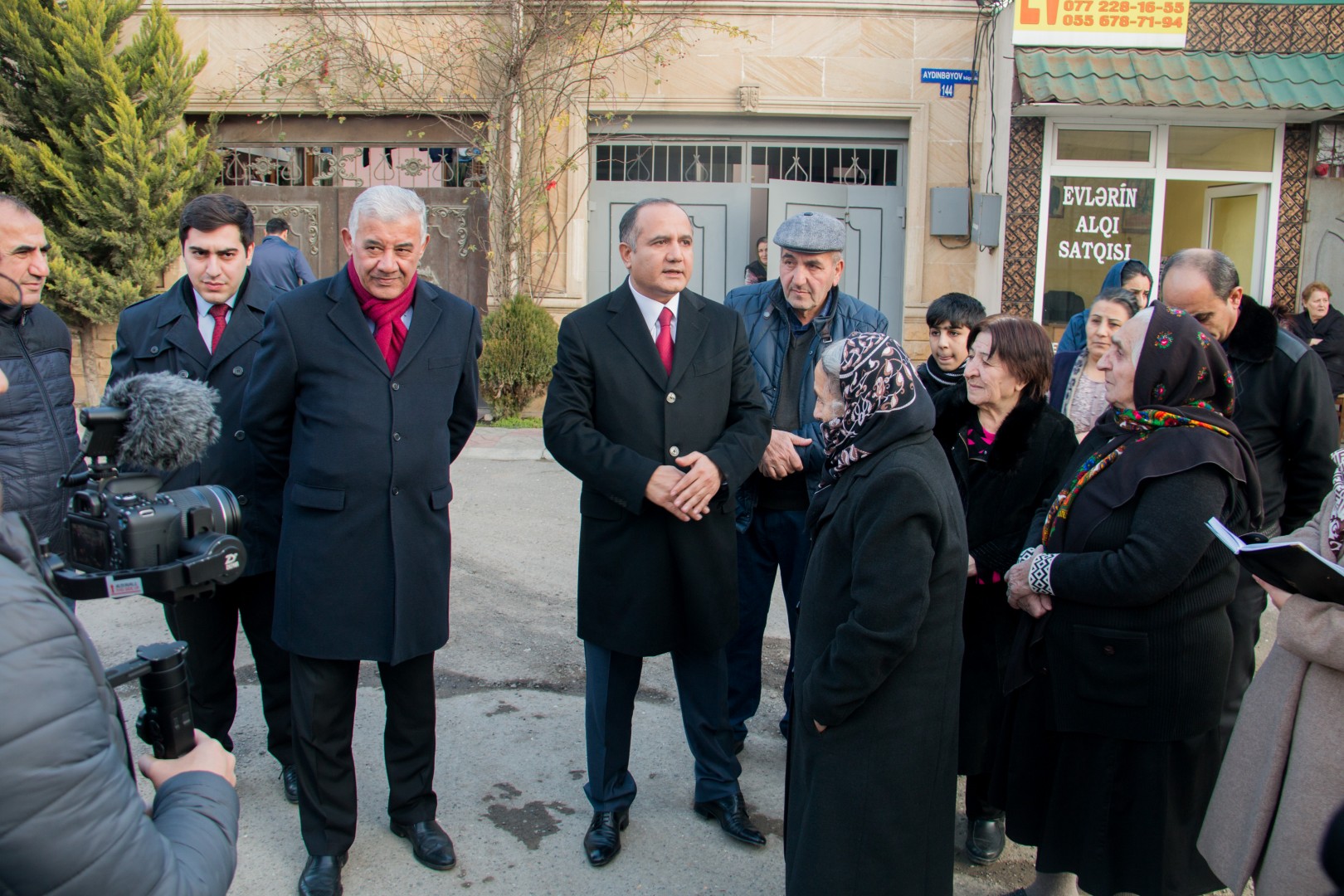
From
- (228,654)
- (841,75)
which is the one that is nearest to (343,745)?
(228,654)

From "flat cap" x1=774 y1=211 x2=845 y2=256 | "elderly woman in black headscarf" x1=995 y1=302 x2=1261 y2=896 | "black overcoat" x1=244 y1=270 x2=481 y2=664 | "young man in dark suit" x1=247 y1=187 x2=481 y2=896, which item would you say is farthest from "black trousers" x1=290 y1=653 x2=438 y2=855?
"flat cap" x1=774 y1=211 x2=845 y2=256

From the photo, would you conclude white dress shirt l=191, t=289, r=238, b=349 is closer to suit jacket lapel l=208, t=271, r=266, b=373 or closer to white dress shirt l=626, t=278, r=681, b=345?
suit jacket lapel l=208, t=271, r=266, b=373

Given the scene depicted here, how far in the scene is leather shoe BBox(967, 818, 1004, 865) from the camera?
128 inches

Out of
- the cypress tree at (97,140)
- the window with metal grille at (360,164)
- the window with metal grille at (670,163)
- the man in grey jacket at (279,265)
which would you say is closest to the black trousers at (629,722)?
the man in grey jacket at (279,265)

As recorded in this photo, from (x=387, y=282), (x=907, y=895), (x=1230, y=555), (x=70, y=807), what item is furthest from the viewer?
(x=387, y=282)

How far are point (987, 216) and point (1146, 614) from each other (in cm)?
834

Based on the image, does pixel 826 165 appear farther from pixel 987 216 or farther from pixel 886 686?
pixel 886 686

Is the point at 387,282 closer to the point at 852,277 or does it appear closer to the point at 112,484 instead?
the point at 112,484

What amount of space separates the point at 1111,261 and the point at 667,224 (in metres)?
8.50

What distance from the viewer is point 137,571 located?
63.1 inches

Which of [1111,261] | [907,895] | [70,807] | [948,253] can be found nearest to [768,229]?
[948,253]

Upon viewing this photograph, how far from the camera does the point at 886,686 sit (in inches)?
91.2

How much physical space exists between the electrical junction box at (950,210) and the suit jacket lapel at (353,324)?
8.67 metres

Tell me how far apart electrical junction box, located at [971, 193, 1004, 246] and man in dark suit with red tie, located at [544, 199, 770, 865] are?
7651mm
